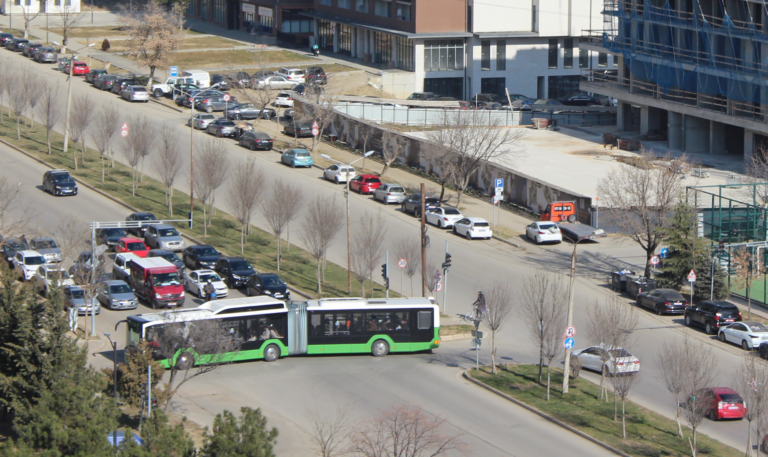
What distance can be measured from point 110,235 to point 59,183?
10.2 m

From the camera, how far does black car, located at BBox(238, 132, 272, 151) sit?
77000 millimetres

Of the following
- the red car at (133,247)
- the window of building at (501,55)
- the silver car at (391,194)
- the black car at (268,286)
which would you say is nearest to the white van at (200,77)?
the window of building at (501,55)

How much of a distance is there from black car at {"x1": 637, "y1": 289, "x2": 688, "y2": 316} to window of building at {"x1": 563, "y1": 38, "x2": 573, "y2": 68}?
61940 mm

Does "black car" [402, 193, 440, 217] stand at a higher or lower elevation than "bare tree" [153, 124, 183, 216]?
lower

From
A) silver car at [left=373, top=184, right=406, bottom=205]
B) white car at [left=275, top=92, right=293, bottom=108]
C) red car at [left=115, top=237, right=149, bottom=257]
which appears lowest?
red car at [left=115, top=237, right=149, bottom=257]

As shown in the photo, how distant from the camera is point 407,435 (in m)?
32.2

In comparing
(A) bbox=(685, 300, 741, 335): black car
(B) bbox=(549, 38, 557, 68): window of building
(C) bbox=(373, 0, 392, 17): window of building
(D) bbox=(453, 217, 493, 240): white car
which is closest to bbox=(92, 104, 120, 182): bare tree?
(D) bbox=(453, 217, 493, 240): white car

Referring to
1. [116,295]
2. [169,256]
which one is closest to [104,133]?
Result: [169,256]

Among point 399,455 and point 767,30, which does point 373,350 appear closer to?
point 399,455

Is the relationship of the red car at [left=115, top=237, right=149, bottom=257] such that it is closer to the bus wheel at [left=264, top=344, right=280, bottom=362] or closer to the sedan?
the bus wheel at [left=264, top=344, right=280, bottom=362]

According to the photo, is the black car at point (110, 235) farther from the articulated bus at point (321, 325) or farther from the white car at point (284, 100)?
the white car at point (284, 100)

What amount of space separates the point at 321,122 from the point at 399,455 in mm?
53741

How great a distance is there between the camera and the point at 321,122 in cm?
8138

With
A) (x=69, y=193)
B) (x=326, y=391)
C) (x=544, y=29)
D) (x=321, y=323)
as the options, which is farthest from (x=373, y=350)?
(x=544, y=29)
